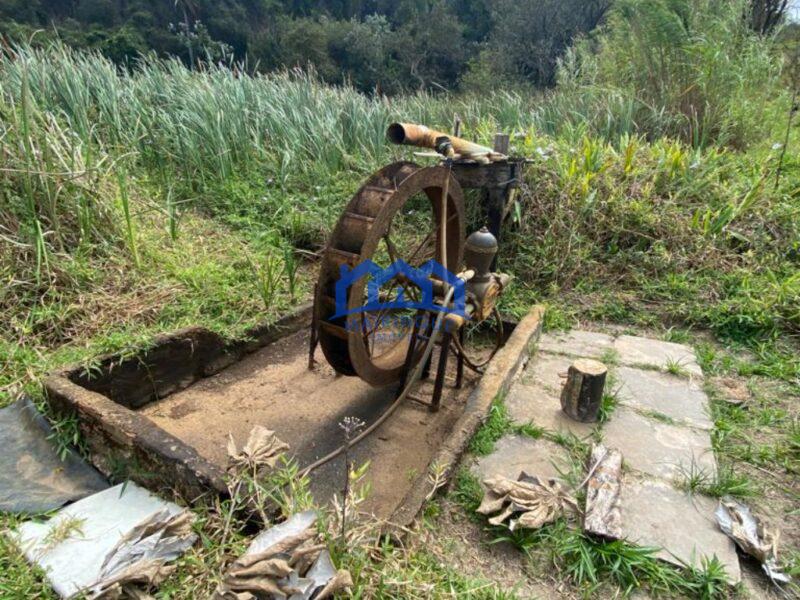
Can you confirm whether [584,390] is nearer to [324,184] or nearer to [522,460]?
[522,460]

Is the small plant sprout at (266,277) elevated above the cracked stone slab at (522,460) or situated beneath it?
elevated above

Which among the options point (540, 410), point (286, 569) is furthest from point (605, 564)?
point (286, 569)

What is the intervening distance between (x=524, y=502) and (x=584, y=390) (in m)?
0.76

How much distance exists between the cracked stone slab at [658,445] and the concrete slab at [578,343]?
0.64 metres

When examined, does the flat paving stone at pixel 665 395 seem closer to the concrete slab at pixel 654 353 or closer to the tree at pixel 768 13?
the concrete slab at pixel 654 353

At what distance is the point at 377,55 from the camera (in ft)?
91.5

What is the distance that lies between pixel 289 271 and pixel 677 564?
267cm

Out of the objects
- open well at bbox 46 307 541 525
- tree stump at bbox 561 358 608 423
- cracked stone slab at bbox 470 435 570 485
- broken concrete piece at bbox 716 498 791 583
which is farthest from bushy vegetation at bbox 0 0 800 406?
broken concrete piece at bbox 716 498 791 583

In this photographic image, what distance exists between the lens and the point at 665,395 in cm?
271

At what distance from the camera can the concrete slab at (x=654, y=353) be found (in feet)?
9.80

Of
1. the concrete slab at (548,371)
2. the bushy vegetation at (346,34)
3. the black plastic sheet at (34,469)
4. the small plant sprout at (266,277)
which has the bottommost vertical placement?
the black plastic sheet at (34,469)

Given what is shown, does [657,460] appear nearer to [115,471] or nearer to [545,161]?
[115,471]

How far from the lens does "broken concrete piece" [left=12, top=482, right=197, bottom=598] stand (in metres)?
1.51

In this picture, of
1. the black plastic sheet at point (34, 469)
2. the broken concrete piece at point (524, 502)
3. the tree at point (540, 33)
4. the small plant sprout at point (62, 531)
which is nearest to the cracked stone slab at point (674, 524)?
the broken concrete piece at point (524, 502)
